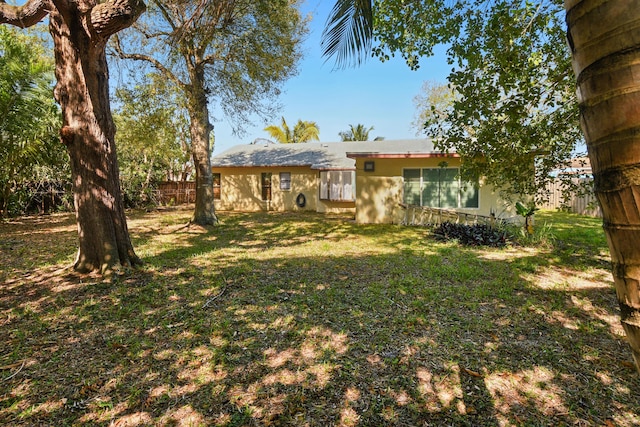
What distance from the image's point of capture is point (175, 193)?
2156 centimetres

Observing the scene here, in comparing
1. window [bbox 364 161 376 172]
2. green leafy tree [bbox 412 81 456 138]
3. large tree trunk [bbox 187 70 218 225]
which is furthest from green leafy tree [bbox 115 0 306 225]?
green leafy tree [bbox 412 81 456 138]

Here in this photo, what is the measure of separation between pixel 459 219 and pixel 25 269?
11453 millimetres

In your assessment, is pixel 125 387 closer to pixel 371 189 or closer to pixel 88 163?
pixel 88 163

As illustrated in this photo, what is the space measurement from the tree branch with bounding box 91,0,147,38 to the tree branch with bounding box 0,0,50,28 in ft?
3.08

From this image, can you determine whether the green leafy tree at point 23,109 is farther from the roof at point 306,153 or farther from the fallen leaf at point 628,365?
the fallen leaf at point 628,365

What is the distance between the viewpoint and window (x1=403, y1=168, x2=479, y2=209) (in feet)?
41.0

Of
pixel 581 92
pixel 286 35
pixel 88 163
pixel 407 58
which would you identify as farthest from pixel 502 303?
pixel 286 35

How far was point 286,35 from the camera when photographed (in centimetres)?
1110

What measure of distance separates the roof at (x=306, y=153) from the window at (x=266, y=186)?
80 centimetres

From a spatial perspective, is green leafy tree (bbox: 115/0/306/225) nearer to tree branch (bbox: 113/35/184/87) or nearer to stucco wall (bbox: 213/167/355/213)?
tree branch (bbox: 113/35/184/87)

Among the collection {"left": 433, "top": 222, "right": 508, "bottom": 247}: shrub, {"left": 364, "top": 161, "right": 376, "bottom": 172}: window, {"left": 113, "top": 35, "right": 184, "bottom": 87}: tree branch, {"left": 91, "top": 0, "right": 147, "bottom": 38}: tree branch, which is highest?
{"left": 113, "top": 35, "right": 184, "bottom": 87}: tree branch

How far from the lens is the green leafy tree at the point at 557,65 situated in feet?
2.37

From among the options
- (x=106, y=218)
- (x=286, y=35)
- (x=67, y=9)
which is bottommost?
(x=106, y=218)

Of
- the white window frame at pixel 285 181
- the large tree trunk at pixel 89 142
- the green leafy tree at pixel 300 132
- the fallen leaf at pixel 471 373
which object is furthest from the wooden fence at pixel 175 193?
the fallen leaf at pixel 471 373
